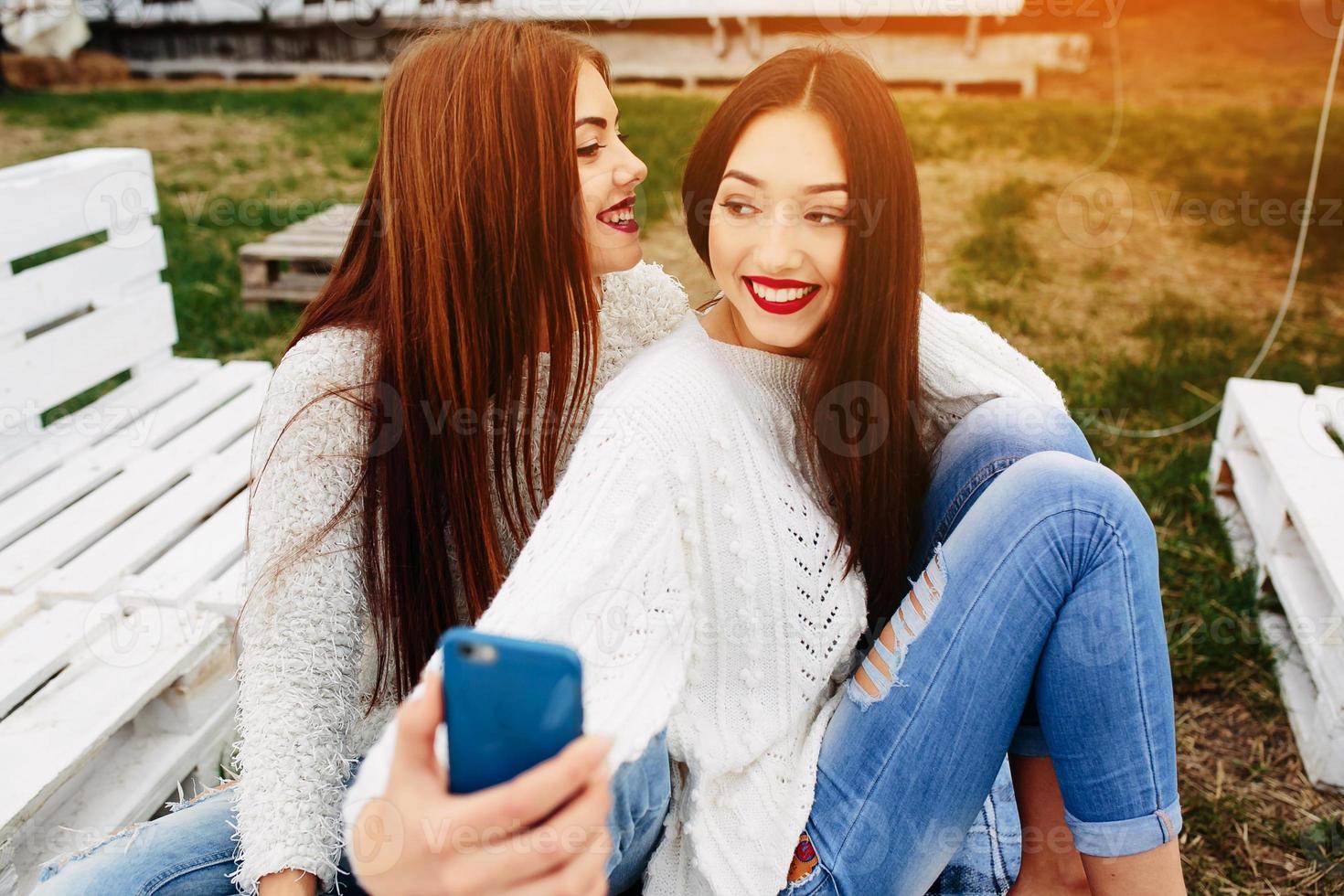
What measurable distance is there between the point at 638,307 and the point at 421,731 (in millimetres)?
1093

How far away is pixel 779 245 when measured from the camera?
4.46 ft

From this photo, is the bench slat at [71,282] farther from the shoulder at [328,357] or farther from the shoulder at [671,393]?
the shoulder at [671,393]

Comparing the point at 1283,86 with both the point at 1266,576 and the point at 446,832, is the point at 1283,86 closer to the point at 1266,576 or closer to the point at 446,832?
the point at 1266,576

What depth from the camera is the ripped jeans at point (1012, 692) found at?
1.22 metres

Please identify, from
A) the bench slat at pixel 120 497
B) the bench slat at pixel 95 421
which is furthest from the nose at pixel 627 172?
the bench slat at pixel 95 421

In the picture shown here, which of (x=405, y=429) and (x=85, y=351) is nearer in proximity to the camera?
(x=405, y=429)

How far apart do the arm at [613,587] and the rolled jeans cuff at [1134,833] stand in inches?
19.8

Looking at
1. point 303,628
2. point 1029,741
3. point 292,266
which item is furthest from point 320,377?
point 292,266

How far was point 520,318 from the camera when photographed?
57.1 inches

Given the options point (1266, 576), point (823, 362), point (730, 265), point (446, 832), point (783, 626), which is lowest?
point (1266, 576)

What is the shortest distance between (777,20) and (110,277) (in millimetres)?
6268

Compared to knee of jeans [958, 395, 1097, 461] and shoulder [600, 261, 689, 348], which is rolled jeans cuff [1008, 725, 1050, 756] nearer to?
knee of jeans [958, 395, 1097, 461]

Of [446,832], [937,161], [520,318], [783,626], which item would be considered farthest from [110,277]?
[937,161]

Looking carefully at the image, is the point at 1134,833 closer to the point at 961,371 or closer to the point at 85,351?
the point at 961,371
